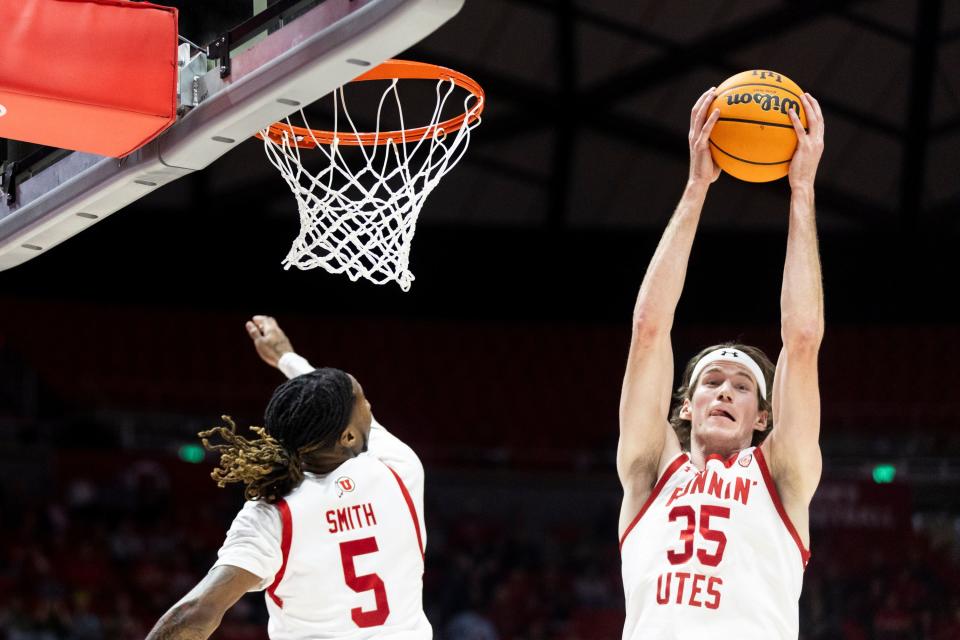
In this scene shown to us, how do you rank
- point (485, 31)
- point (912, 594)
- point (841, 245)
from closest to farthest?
point (912, 594) < point (485, 31) < point (841, 245)

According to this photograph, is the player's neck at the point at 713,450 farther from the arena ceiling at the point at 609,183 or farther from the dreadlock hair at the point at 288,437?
the arena ceiling at the point at 609,183

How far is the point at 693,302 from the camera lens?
45.4 ft

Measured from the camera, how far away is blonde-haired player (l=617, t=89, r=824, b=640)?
2977 mm

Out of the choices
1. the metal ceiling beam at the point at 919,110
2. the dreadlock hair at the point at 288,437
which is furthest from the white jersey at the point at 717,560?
the metal ceiling beam at the point at 919,110

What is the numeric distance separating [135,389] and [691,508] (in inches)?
420

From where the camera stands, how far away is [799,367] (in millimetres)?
3020

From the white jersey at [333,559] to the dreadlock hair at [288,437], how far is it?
0.06 m

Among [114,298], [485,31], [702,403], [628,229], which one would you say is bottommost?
[702,403]

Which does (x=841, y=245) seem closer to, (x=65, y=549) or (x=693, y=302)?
(x=693, y=302)

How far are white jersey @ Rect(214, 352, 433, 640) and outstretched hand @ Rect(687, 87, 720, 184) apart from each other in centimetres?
131

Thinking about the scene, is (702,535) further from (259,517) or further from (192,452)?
(192,452)

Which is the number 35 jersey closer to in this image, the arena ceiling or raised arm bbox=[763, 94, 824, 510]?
raised arm bbox=[763, 94, 824, 510]

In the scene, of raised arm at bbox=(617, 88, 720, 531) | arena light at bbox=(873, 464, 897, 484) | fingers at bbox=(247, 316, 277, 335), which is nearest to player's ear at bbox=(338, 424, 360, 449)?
raised arm at bbox=(617, 88, 720, 531)

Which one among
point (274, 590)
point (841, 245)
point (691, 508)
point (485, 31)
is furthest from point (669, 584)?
point (841, 245)
